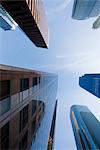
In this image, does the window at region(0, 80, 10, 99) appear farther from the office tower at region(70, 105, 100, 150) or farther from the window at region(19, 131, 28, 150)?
the office tower at region(70, 105, 100, 150)

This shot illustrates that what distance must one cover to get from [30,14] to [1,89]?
32607mm

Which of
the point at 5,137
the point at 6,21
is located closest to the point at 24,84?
the point at 5,137

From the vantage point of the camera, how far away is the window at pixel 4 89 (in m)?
15.3

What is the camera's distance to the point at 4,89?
51.6 feet

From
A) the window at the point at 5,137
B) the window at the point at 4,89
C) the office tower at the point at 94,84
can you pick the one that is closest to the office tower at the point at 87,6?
the office tower at the point at 94,84

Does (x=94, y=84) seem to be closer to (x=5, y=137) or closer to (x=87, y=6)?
(x=87, y=6)

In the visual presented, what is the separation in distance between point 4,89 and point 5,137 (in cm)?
342

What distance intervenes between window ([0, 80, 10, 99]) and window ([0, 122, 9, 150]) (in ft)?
7.08

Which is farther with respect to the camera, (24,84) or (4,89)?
(24,84)

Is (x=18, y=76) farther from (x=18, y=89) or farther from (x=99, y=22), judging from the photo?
(x=99, y=22)

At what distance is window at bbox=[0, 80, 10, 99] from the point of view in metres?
15.3

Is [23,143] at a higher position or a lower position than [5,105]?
lower

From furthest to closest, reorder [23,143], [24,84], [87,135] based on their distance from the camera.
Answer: [87,135], [24,84], [23,143]

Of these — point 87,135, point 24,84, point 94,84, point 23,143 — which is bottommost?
point 87,135
